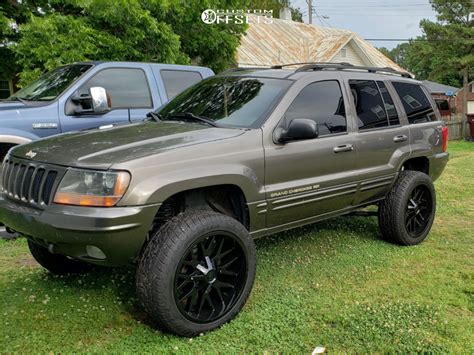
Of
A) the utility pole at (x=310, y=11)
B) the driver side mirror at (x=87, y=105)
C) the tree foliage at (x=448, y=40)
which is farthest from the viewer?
the utility pole at (x=310, y=11)

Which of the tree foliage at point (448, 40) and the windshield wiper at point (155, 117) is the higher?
the tree foliage at point (448, 40)

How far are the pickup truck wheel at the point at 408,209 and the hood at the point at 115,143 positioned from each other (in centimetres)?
222

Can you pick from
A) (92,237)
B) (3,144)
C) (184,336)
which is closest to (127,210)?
(92,237)

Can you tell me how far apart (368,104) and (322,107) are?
29.2 inches

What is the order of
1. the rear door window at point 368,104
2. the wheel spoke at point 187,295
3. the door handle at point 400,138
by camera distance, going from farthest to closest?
the door handle at point 400,138 → the rear door window at point 368,104 → the wheel spoke at point 187,295

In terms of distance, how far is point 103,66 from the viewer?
6.09 meters

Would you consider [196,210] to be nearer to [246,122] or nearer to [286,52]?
[246,122]

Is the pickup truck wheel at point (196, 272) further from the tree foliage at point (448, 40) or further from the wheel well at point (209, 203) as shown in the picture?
the tree foliage at point (448, 40)

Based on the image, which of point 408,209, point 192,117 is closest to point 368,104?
point 408,209

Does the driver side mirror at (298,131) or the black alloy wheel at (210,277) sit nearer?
the black alloy wheel at (210,277)

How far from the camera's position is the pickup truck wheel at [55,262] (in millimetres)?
4121

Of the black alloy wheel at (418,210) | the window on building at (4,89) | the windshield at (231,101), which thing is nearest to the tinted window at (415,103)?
the black alloy wheel at (418,210)

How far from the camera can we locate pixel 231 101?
13.7 feet

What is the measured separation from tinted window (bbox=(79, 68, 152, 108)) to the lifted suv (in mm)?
1824
